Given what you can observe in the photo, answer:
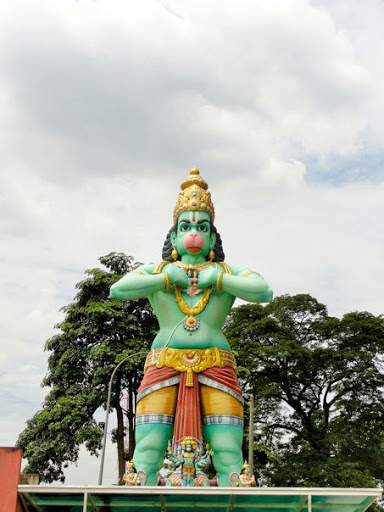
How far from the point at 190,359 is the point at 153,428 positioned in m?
1.07

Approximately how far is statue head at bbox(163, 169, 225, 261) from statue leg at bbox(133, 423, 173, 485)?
8.55ft

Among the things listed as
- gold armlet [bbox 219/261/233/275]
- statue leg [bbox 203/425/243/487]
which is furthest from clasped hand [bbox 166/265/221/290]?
statue leg [bbox 203/425/243/487]

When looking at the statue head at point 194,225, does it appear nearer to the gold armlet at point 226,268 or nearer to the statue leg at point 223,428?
the gold armlet at point 226,268

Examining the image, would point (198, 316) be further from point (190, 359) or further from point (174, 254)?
point (174, 254)

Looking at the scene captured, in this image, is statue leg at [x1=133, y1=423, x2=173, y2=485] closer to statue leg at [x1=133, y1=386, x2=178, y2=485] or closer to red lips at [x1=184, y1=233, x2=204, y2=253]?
statue leg at [x1=133, y1=386, x2=178, y2=485]

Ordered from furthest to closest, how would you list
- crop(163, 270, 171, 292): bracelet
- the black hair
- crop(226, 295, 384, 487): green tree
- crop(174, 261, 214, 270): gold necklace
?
crop(226, 295, 384, 487): green tree → the black hair → crop(174, 261, 214, 270): gold necklace → crop(163, 270, 171, 292): bracelet

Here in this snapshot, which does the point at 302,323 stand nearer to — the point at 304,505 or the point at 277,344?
the point at 277,344

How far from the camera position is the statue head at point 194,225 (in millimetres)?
10062

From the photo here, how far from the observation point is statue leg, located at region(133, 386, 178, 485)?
9023 mm

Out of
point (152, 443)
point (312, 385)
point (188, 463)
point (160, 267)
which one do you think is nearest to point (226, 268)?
point (160, 267)

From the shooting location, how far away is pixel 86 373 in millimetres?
21219

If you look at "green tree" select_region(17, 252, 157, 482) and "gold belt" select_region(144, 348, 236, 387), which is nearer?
"gold belt" select_region(144, 348, 236, 387)

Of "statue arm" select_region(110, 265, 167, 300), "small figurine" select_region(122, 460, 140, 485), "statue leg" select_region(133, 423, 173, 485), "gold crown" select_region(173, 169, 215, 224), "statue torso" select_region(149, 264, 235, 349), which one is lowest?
"small figurine" select_region(122, 460, 140, 485)

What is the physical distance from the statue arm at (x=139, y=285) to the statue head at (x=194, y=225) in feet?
2.59
